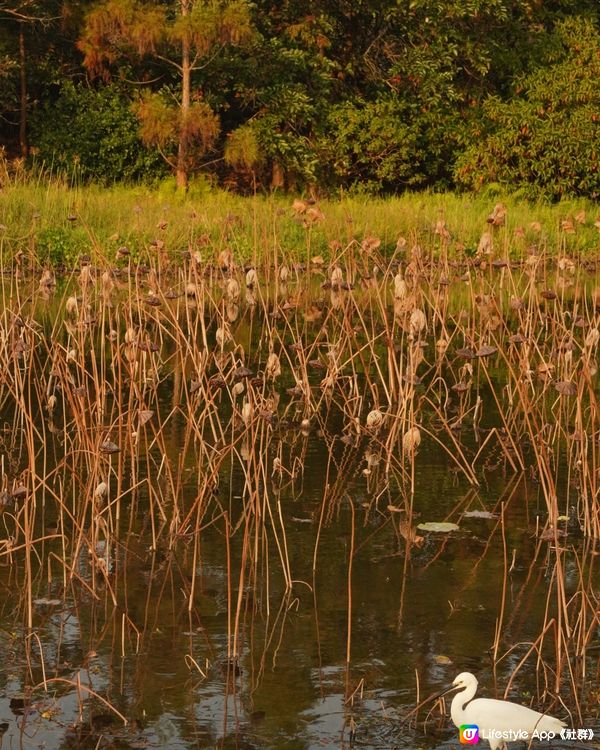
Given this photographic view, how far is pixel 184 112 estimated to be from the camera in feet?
58.8

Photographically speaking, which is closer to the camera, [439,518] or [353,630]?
[353,630]

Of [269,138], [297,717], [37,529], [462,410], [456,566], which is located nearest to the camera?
[297,717]

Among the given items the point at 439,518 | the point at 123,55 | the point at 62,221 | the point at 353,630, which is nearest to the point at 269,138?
the point at 123,55

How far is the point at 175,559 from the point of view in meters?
4.52

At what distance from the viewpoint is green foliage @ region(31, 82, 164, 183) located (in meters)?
20.0

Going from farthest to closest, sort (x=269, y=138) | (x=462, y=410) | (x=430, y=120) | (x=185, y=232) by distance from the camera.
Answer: (x=430, y=120) < (x=269, y=138) < (x=185, y=232) < (x=462, y=410)

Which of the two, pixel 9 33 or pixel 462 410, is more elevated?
pixel 9 33

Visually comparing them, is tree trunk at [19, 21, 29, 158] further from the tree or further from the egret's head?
the egret's head

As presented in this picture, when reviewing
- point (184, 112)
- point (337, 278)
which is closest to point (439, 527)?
point (337, 278)

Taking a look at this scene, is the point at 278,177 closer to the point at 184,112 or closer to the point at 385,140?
the point at 385,140

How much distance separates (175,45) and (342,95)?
3.81 metres

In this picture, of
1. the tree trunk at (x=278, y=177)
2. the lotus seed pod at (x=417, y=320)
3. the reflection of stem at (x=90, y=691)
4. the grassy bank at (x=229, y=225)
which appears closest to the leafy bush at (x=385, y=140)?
the tree trunk at (x=278, y=177)

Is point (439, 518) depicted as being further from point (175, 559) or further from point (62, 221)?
point (62, 221)

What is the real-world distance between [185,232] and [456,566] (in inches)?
361
